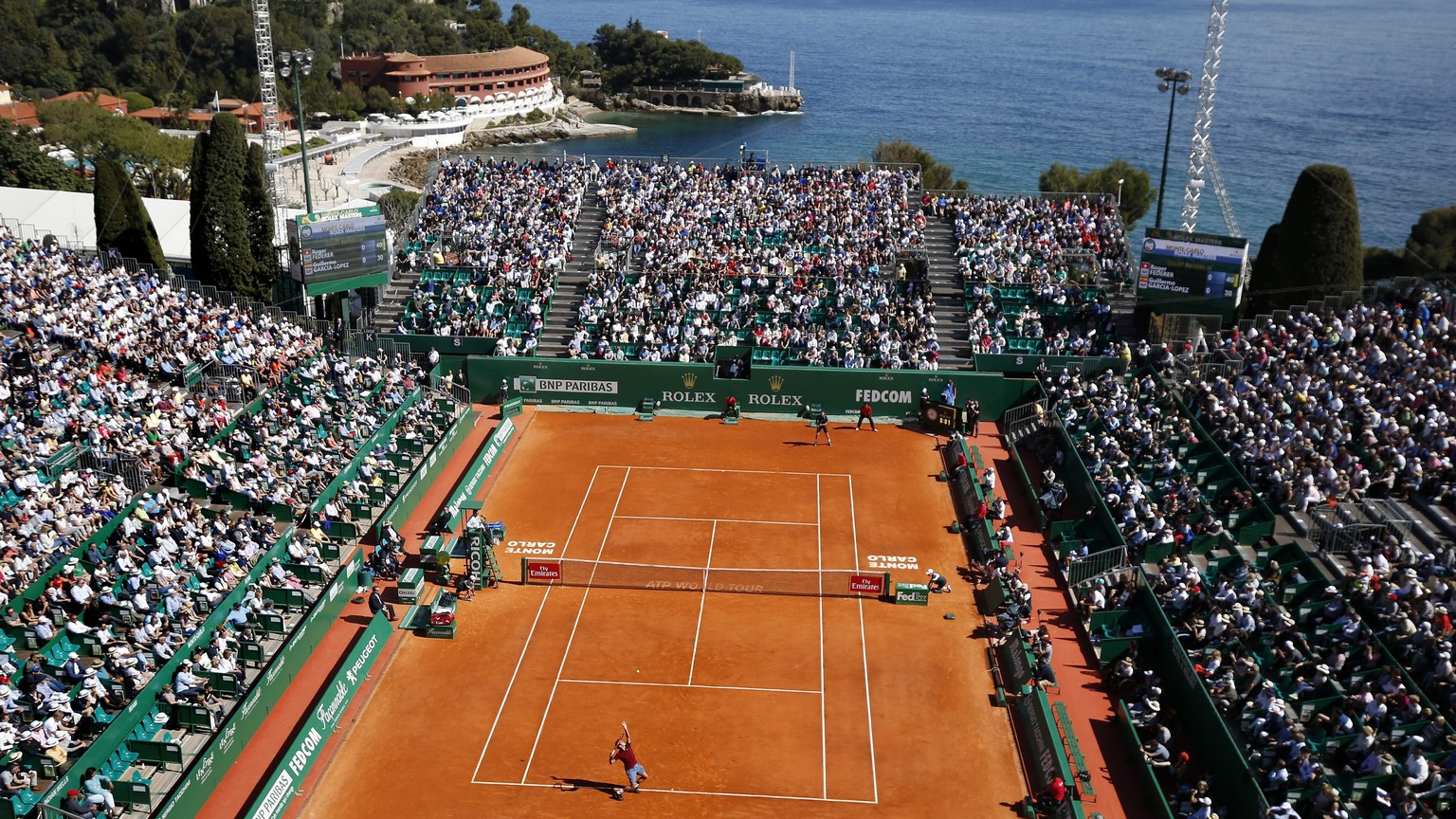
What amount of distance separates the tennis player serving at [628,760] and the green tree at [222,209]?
31712 mm

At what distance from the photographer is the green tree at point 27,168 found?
67.6 metres

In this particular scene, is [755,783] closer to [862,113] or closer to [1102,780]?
[1102,780]

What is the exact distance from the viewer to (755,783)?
25297mm

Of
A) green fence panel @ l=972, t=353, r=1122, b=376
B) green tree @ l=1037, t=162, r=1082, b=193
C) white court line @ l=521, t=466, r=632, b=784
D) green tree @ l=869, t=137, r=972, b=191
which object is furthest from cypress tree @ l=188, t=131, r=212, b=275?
green tree @ l=1037, t=162, r=1082, b=193

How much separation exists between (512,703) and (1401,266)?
4697cm

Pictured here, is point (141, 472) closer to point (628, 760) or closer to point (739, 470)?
point (628, 760)

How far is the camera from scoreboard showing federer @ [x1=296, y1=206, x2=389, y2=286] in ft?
151

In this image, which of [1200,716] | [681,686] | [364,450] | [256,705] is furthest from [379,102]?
[1200,716]

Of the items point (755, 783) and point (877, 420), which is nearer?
point (755, 783)

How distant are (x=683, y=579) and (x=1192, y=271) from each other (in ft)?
77.7

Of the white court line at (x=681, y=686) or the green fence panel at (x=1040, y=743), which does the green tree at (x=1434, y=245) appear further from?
the white court line at (x=681, y=686)

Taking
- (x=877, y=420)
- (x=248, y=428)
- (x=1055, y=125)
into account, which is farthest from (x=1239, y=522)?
(x=1055, y=125)

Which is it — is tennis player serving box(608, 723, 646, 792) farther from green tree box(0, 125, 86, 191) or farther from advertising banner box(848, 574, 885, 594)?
green tree box(0, 125, 86, 191)

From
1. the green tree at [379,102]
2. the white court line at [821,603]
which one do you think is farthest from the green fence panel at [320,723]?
the green tree at [379,102]
